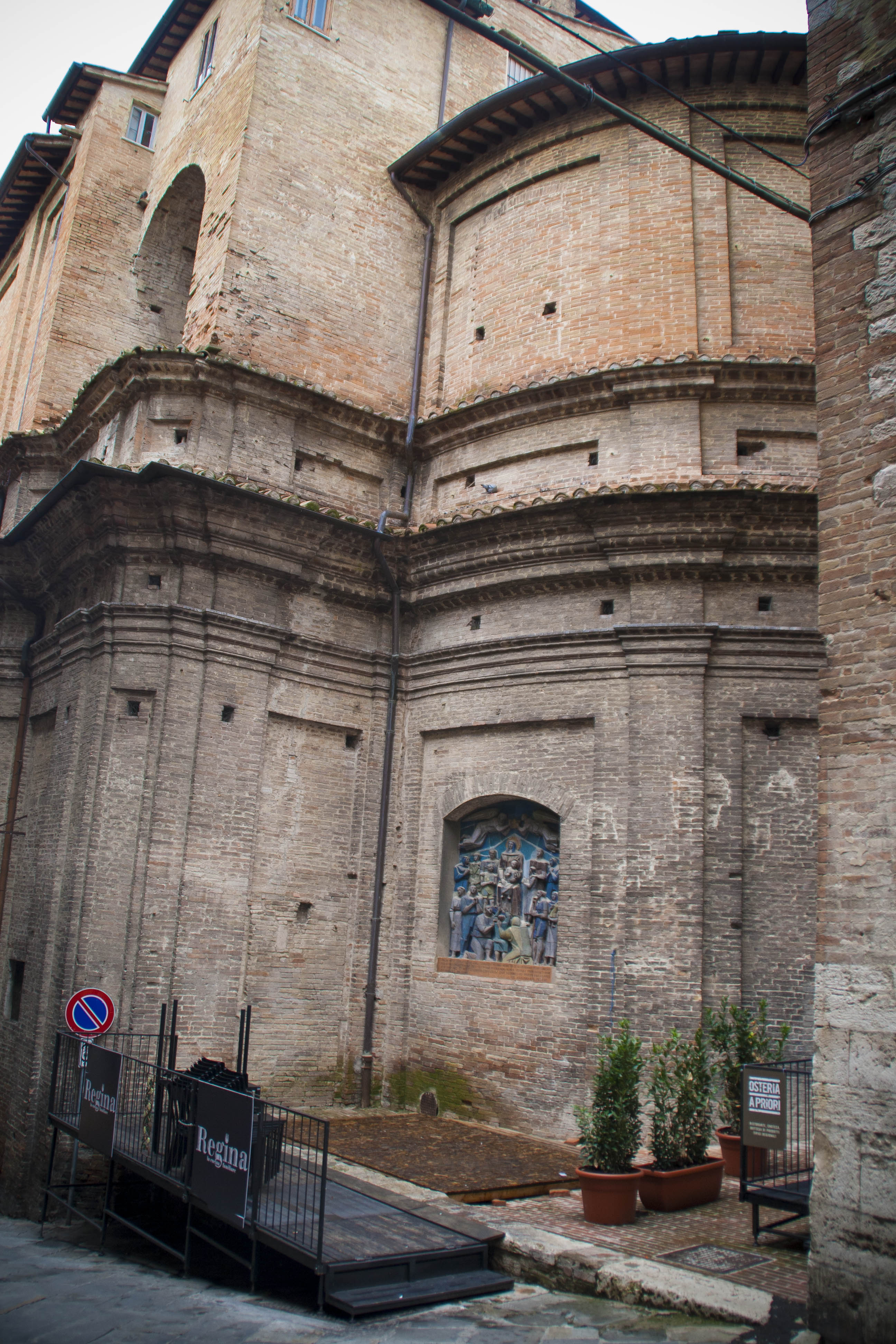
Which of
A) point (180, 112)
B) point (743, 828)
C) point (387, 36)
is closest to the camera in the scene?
point (743, 828)

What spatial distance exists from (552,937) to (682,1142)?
12.1 feet

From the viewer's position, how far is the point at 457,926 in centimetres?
1353

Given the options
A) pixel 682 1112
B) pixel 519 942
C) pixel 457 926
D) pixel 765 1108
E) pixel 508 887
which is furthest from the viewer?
pixel 457 926

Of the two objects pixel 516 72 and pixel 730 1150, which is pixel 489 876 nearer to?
pixel 730 1150

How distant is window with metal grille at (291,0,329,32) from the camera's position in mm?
16734

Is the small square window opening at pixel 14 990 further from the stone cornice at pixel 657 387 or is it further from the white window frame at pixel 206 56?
the white window frame at pixel 206 56

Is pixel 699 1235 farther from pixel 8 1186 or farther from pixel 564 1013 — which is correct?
pixel 8 1186

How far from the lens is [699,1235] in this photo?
797 cm

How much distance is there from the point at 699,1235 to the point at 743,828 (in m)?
4.79

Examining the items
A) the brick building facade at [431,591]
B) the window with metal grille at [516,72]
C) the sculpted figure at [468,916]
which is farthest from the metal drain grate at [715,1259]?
the window with metal grille at [516,72]

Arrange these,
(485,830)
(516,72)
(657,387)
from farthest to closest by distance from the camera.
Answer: (516,72), (485,830), (657,387)

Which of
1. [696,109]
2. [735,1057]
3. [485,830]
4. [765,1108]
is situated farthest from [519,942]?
[696,109]

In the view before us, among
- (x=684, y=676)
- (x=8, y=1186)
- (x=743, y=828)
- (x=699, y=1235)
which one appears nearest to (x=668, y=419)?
(x=684, y=676)

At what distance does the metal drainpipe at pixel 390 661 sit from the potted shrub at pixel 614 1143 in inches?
206
